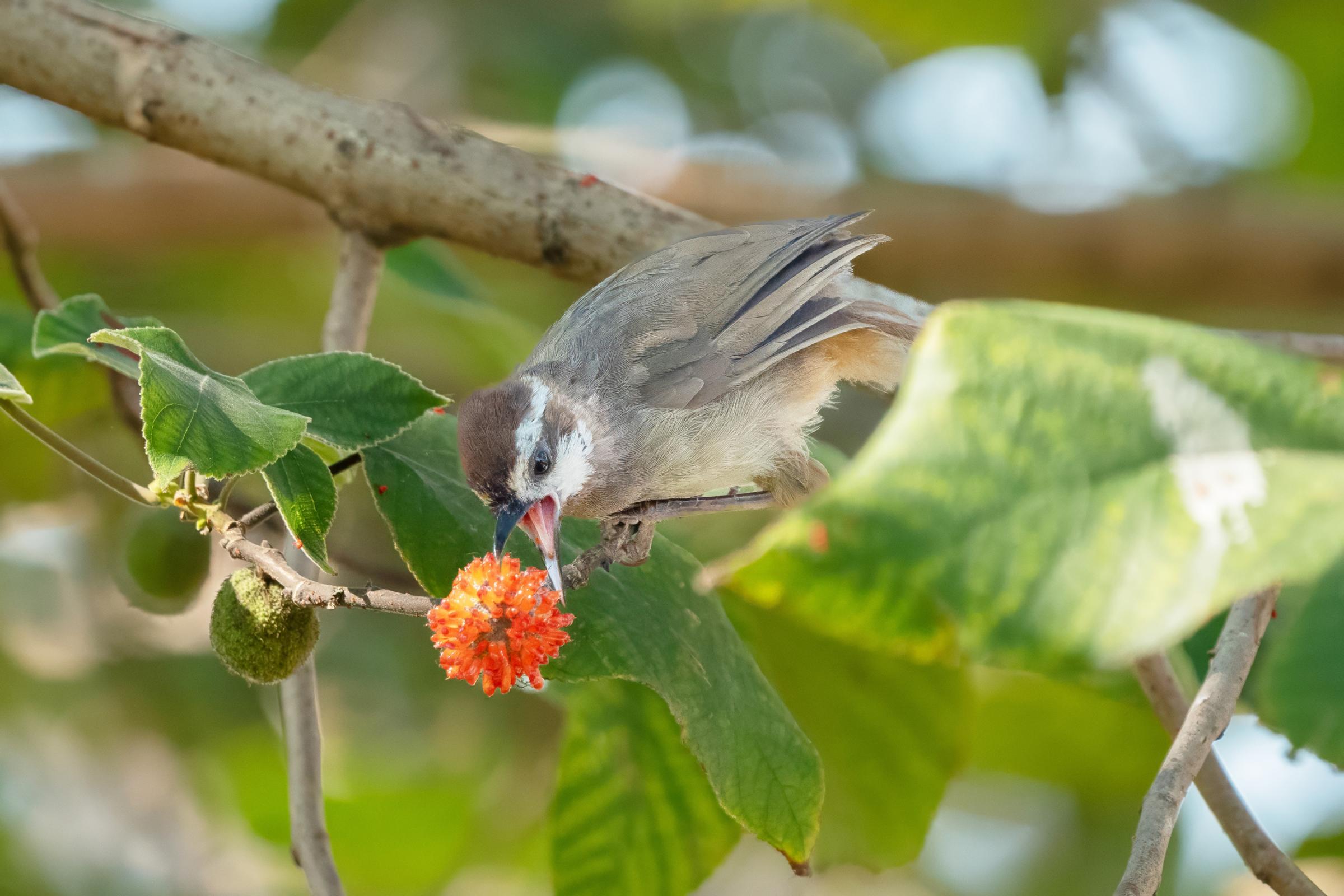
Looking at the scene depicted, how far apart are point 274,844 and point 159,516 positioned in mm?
2080

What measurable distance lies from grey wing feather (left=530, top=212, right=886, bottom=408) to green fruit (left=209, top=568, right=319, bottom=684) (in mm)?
1263

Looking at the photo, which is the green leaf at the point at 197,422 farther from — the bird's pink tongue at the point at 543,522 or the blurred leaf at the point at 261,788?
the blurred leaf at the point at 261,788

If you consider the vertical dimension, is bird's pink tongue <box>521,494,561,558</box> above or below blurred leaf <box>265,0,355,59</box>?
above

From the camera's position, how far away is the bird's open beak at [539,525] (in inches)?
76.4

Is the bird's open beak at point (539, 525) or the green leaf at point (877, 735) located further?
the green leaf at point (877, 735)

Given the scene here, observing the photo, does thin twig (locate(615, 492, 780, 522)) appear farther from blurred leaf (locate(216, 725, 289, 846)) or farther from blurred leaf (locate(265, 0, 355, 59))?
blurred leaf (locate(265, 0, 355, 59))

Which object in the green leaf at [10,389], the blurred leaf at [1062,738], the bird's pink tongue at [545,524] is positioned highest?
the green leaf at [10,389]

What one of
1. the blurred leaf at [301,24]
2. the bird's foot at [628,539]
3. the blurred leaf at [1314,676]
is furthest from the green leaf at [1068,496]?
the blurred leaf at [301,24]

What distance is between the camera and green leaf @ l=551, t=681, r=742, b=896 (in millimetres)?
2176

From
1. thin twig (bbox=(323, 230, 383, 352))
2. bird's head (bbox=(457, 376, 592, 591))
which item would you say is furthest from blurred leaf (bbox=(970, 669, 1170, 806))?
thin twig (bbox=(323, 230, 383, 352))

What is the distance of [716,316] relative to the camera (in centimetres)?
268

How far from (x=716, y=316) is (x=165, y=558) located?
122cm

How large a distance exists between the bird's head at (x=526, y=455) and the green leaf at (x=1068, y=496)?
97cm

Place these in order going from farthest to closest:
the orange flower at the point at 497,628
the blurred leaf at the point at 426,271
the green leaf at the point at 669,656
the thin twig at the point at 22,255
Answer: the blurred leaf at the point at 426,271 < the thin twig at the point at 22,255 < the green leaf at the point at 669,656 < the orange flower at the point at 497,628
